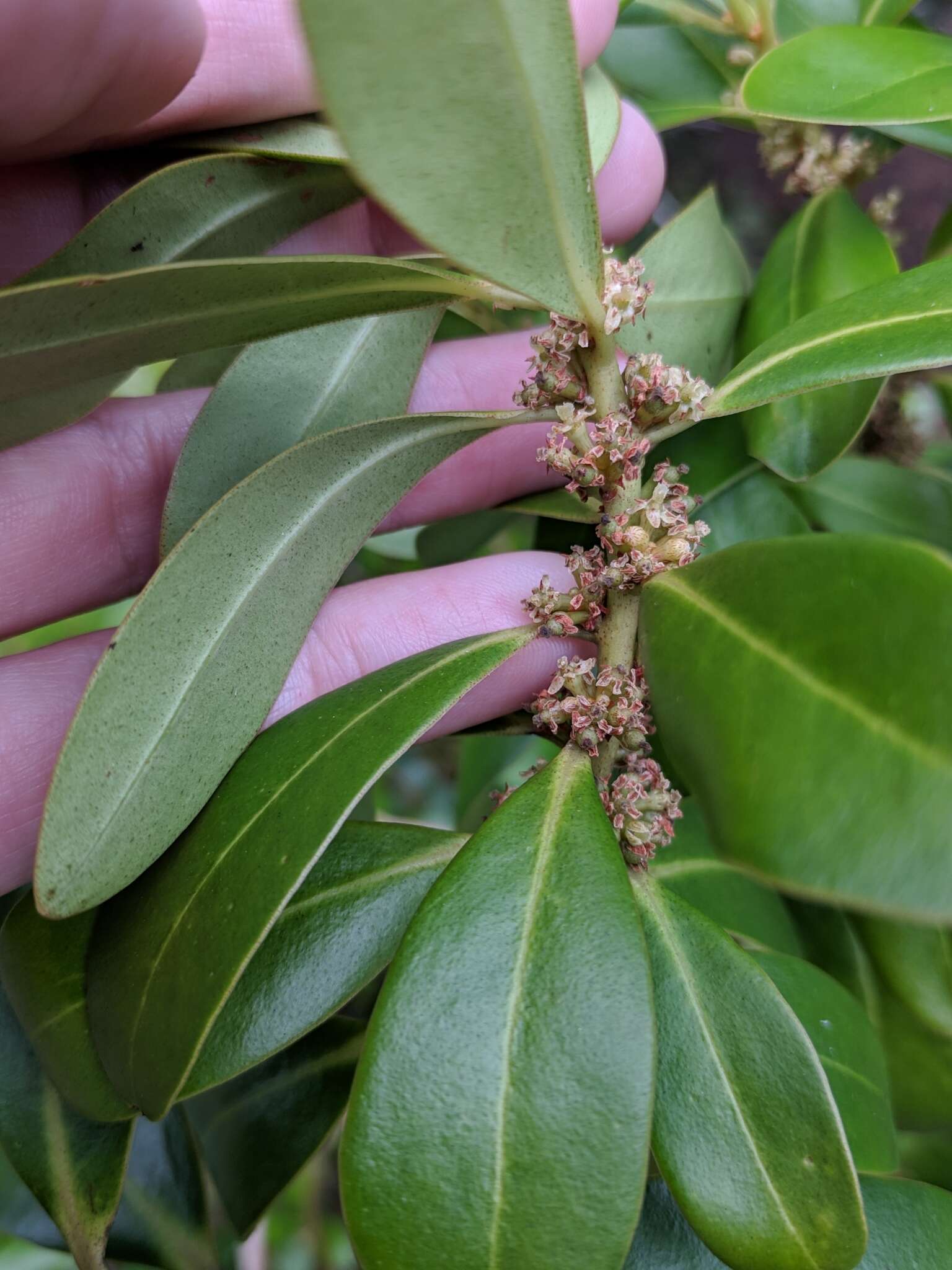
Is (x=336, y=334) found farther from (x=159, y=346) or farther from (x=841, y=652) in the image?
(x=841, y=652)

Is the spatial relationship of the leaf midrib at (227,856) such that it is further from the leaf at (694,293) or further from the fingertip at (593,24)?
the fingertip at (593,24)

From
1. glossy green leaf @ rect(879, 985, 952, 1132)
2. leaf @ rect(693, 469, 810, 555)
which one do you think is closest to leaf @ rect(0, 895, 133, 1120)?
leaf @ rect(693, 469, 810, 555)

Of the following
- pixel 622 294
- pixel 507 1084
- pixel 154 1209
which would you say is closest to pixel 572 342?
pixel 622 294

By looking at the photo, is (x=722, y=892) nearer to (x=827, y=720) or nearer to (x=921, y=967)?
(x=921, y=967)

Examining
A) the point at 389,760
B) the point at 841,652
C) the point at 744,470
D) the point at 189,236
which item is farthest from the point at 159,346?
the point at 744,470

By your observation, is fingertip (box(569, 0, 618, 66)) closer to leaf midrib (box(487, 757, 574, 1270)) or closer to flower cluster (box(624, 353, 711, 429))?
flower cluster (box(624, 353, 711, 429))
